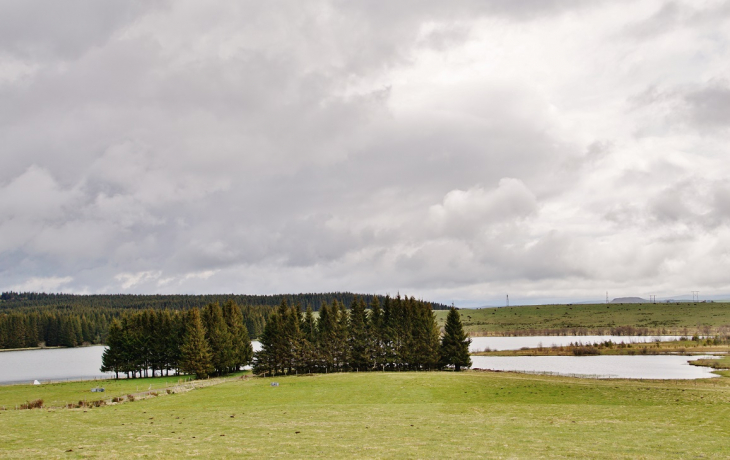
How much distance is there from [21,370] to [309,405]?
12095cm

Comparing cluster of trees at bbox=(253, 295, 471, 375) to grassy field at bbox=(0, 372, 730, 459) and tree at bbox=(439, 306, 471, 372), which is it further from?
grassy field at bbox=(0, 372, 730, 459)

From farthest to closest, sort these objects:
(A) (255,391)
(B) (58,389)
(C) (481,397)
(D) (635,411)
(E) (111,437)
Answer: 1. (B) (58,389)
2. (A) (255,391)
3. (C) (481,397)
4. (D) (635,411)
5. (E) (111,437)

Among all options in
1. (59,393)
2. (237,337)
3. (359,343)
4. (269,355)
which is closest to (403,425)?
(59,393)

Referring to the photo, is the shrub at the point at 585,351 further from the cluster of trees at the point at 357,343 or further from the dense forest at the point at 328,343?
the dense forest at the point at 328,343

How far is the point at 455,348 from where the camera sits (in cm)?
8850

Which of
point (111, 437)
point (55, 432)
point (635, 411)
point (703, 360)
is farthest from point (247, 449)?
point (703, 360)

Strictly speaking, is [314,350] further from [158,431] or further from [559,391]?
[158,431]

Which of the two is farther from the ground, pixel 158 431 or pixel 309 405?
pixel 158 431

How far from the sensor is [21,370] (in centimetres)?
12688

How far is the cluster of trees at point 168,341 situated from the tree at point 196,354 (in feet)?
9.44

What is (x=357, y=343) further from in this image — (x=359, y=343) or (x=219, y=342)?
(x=219, y=342)

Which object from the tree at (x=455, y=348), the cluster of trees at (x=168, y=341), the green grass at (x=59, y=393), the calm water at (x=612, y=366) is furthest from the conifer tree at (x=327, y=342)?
the green grass at (x=59, y=393)

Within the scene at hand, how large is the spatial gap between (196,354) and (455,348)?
46.8 m

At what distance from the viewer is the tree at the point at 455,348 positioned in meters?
87.9
